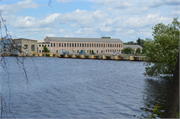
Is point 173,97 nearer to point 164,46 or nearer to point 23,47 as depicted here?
point 23,47

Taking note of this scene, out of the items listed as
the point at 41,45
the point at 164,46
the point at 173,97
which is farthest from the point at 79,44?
the point at 173,97

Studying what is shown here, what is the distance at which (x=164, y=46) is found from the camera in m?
28.8

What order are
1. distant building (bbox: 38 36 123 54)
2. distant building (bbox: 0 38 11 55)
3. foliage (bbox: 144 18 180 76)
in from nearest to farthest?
distant building (bbox: 0 38 11 55) → foliage (bbox: 144 18 180 76) → distant building (bbox: 38 36 123 54)

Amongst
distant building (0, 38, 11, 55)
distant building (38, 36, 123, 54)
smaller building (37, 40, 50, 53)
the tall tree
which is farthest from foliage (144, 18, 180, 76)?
smaller building (37, 40, 50, 53)

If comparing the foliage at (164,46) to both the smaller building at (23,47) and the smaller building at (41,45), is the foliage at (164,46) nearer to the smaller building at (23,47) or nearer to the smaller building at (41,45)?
the smaller building at (23,47)

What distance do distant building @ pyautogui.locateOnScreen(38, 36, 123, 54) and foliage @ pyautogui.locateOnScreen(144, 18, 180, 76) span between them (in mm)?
114618

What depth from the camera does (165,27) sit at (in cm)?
2945

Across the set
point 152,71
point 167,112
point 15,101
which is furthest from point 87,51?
point 167,112

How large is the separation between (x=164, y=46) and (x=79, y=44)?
4693 inches

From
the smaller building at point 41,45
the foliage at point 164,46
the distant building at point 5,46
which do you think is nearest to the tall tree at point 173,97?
the distant building at point 5,46

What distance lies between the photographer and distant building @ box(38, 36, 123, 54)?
141375mm

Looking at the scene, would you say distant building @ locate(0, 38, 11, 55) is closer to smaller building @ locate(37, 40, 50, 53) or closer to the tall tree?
the tall tree

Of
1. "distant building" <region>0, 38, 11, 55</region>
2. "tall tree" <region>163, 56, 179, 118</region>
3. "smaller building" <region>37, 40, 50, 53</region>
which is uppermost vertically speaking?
"smaller building" <region>37, 40, 50, 53</region>

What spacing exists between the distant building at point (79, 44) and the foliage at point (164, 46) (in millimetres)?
114618
